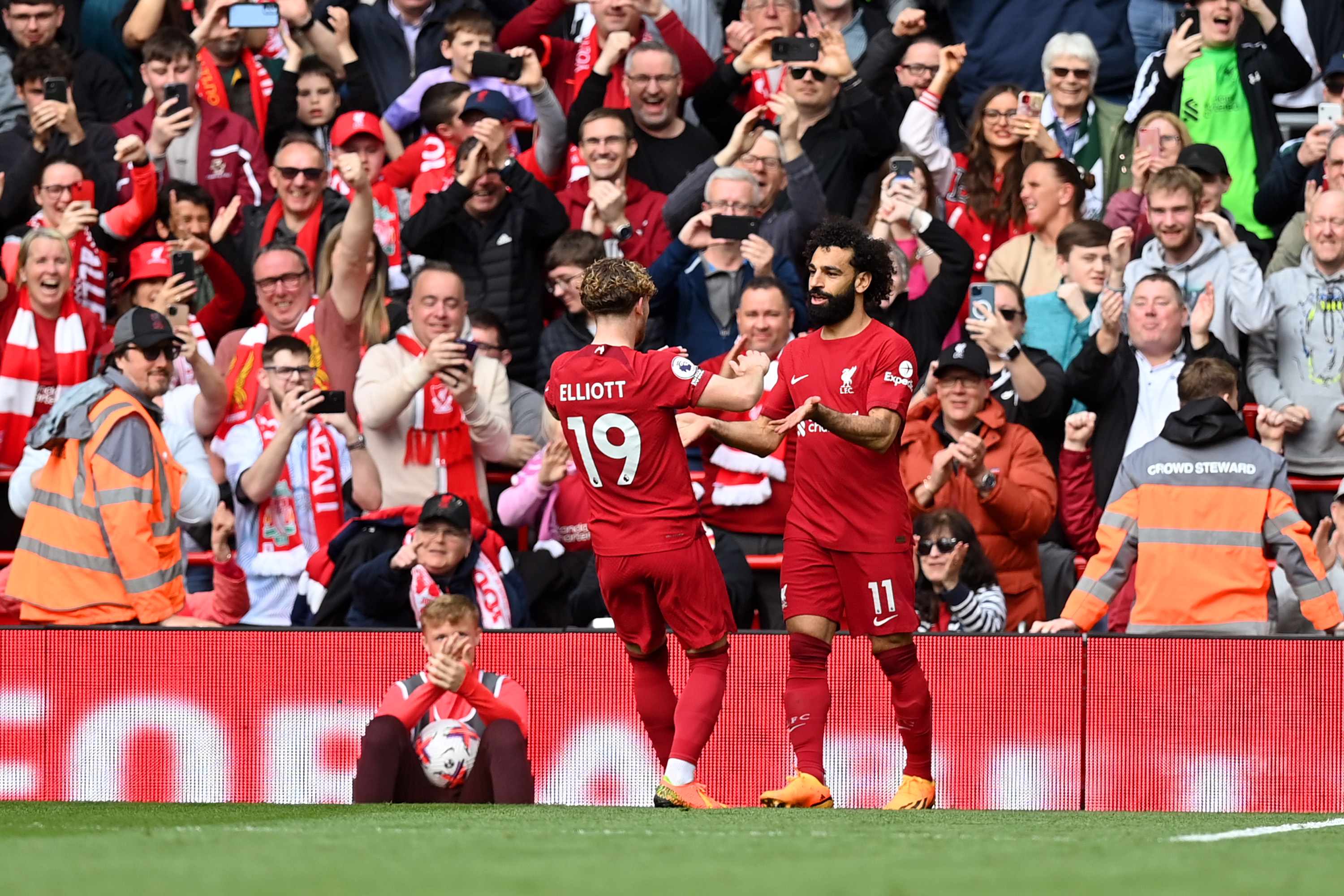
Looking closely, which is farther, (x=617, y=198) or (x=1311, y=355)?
(x=617, y=198)

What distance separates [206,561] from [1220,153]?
20.2 ft

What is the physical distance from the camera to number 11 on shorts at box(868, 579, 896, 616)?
7.61 m

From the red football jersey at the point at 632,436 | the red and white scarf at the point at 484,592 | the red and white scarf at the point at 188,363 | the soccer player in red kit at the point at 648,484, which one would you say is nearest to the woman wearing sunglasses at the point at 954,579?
the red and white scarf at the point at 484,592

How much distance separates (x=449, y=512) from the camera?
955 cm

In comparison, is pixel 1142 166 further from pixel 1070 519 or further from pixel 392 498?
pixel 392 498

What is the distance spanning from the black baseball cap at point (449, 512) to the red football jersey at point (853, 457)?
2.30 m

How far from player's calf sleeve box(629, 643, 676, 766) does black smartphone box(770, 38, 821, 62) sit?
5.25 meters

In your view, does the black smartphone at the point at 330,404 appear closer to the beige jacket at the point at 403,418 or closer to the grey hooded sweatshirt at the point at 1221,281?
the beige jacket at the point at 403,418

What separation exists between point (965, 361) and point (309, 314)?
12.6 feet

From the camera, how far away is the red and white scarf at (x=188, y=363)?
11766 mm

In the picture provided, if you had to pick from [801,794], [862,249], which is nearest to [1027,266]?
[862,249]

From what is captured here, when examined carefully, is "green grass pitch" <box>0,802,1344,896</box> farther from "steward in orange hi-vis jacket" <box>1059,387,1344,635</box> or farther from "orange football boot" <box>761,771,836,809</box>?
"steward in orange hi-vis jacket" <box>1059,387,1344,635</box>

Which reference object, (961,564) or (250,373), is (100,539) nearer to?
(250,373)

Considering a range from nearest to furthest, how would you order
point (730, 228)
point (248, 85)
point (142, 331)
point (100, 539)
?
point (100, 539) → point (142, 331) → point (730, 228) → point (248, 85)
